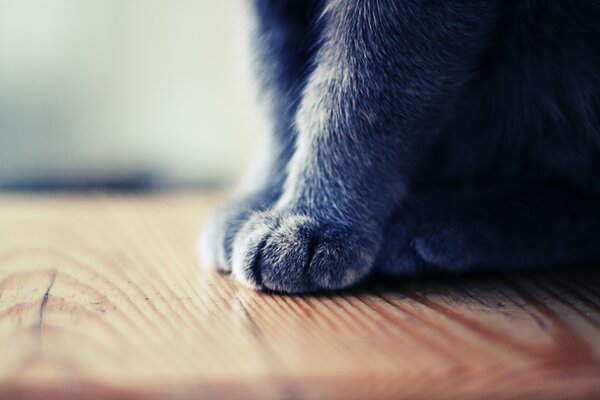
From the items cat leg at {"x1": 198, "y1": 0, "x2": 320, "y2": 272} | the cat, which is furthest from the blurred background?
the cat


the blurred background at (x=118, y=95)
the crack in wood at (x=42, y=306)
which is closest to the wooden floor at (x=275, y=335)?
the crack in wood at (x=42, y=306)

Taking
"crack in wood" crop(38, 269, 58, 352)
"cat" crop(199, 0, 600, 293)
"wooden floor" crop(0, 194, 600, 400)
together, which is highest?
"cat" crop(199, 0, 600, 293)

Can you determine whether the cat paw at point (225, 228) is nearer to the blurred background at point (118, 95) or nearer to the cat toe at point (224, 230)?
the cat toe at point (224, 230)

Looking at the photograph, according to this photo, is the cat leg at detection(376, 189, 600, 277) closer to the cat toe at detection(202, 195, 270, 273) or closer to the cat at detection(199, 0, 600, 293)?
the cat at detection(199, 0, 600, 293)

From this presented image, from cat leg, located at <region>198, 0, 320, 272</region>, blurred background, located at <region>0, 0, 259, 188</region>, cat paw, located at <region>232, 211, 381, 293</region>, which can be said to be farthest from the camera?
blurred background, located at <region>0, 0, 259, 188</region>

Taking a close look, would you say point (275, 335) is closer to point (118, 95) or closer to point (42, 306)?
point (42, 306)

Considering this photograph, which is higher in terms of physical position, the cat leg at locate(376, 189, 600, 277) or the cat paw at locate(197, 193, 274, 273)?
the cat leg at locate(376, 189, 600, 277)

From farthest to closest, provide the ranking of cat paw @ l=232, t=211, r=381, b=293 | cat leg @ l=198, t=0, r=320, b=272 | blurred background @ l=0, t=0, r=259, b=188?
blurred background @ l=0, t=0, r=259, b=188, cat leg @ l=198, t=0, r=320, b=272, cat paw @ l=232, t=211, r=381, b=293
